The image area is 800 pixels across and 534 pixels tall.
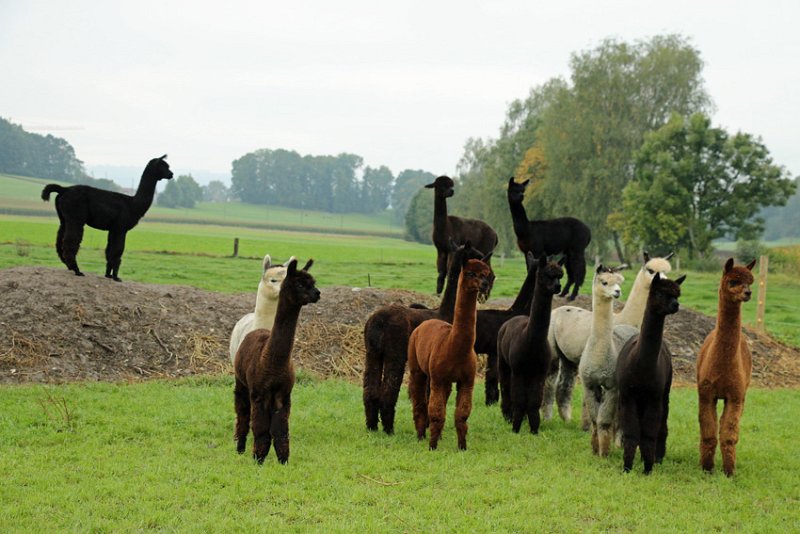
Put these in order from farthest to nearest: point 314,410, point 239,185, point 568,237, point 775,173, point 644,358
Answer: point 239,185
point 775,173
point 568,237
point 314,410
point 644,358

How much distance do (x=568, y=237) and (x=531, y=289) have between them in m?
5.03

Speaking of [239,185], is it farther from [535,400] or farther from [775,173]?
[535,400]

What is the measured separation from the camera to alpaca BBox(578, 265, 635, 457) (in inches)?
303

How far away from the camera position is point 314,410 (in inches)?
379

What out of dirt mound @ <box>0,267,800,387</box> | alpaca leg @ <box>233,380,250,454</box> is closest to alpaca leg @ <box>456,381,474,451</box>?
alpaca leg @ <box>233,380,250,454</box>

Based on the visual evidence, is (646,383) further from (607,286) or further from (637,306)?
(637,306)

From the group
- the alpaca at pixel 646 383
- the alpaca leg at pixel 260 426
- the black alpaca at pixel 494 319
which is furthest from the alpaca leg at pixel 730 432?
the alpaca leg at pixel 260 426

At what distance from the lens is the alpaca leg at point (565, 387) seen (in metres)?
9.48

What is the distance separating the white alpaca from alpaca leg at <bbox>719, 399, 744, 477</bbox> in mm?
1879

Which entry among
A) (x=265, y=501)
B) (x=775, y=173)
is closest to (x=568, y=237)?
(x=265, y=501)

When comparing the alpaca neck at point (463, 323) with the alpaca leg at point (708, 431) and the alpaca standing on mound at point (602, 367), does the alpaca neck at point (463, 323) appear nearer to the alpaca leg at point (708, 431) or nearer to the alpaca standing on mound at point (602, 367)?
the alpaca standing on mound at point (602, 367)

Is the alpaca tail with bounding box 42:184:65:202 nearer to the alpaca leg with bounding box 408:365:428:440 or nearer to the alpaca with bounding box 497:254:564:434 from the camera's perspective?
the alpaca leg with bounding box 408:365:428:440

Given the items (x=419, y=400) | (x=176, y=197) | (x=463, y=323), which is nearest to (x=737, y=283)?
(x=463, y=323)

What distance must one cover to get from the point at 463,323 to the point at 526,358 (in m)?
1.20
